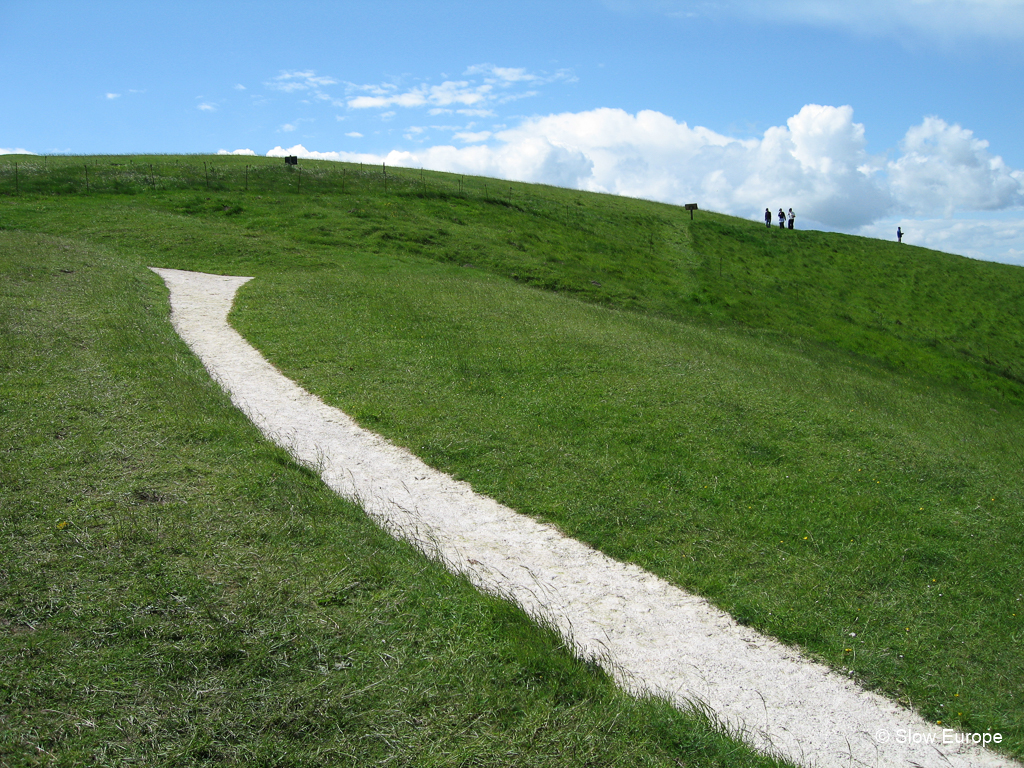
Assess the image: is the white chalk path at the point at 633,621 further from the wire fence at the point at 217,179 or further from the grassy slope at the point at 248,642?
the wire fence at the point at 217,179

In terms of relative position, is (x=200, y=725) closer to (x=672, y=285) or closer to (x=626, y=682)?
(x=626, y=682)

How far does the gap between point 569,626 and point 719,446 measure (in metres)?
8.74

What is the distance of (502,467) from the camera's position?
49.5 ft

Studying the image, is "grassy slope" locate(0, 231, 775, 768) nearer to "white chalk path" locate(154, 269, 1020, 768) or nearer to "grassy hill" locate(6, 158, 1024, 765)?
"grassy hill" locate(6, 158, 1024, 765)

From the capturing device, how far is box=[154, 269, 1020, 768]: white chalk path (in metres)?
8.09

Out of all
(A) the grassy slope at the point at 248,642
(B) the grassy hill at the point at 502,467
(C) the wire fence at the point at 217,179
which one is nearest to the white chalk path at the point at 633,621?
(B) the grassy hill at the point at 502,467

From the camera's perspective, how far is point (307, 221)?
4875cm

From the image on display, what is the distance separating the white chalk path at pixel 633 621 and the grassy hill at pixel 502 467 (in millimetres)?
539

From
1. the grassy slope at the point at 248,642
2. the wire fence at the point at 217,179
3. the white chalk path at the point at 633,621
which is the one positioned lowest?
the white chalk path at the point at 633,621

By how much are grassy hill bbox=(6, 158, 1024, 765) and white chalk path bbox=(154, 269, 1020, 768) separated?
0.54 metres

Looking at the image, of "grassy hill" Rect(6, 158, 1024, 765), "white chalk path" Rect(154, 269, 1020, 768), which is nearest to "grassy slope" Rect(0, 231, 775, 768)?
"grassy hill" Rect(6, 158, 1024, 765)

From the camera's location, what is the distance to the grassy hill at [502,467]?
754 cm

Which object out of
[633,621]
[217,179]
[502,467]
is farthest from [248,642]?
[217,179]

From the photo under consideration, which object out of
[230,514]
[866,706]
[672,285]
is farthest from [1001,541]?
[672,285]
